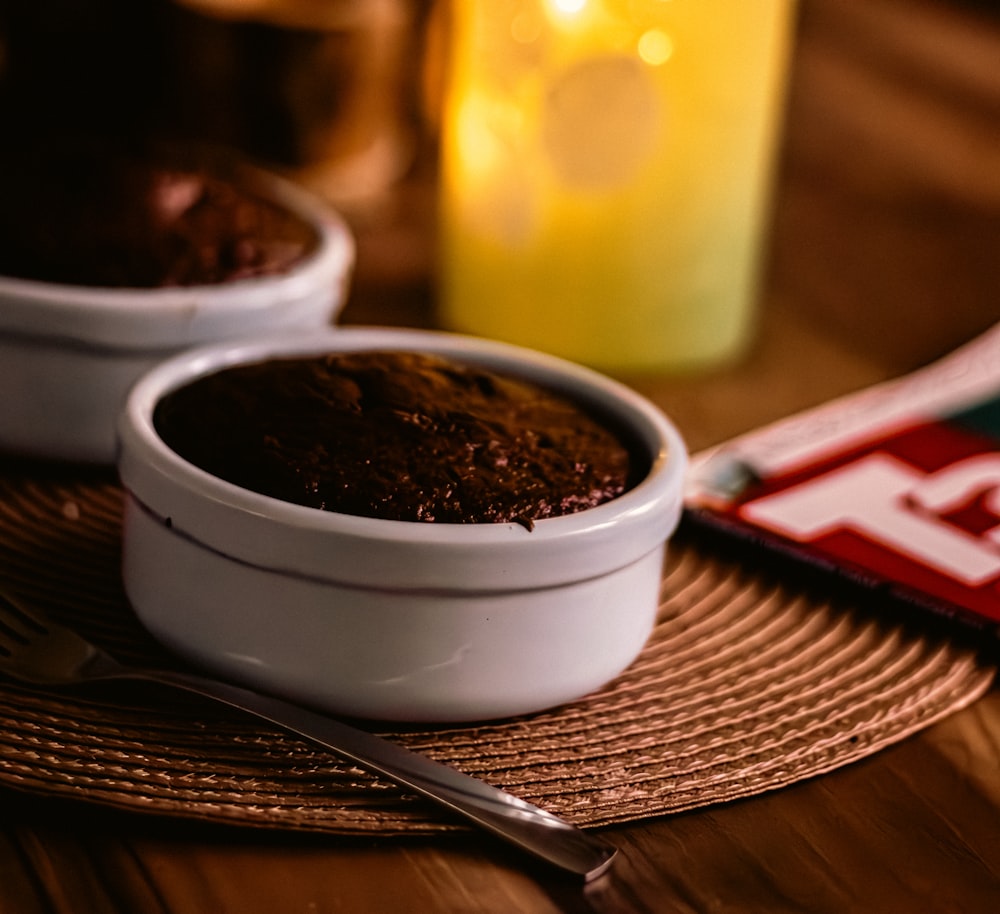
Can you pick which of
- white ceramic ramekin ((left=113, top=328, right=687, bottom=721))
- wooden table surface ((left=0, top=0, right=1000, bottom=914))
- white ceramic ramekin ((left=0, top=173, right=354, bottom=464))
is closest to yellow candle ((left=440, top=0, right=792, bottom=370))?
wooden table surface ((left=0, top=0, right=1000, bottom=914))

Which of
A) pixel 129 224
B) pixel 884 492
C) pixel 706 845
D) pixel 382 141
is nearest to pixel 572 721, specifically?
pixel 706 845

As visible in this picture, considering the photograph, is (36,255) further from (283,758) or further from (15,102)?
(15,102)

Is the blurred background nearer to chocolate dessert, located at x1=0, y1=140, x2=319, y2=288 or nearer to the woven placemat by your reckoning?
chocolate dessert, located at x1=0, y1=140, x2=319, y2=288

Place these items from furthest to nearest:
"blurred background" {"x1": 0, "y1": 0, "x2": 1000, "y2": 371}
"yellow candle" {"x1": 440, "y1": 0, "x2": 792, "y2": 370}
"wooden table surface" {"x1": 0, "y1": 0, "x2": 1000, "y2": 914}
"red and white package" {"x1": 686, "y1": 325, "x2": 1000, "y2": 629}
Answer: "blurred background" {"x1": 0, "y1": 0, "x2": 1000, "y2": 371}, "yellow candle" {"x1": 440, "y1": 0, "x2": 792, "y2": 370}, "red and white package" {"x1": 686, "y1": 325, "x2": 1000, "y2": 629}, "wooden table surface" {"x1": 0, "y1": 0, "x2": 1000, "y2": 914}

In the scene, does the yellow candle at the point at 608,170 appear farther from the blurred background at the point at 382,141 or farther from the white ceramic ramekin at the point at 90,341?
the white ceramic ramekin at the point at 90,341

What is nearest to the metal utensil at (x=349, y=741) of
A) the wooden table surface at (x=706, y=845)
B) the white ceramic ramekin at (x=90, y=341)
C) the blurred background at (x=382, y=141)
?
the wooden table surface at (x=706, y=845)

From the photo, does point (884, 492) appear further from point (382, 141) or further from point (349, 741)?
point (382, 141)
